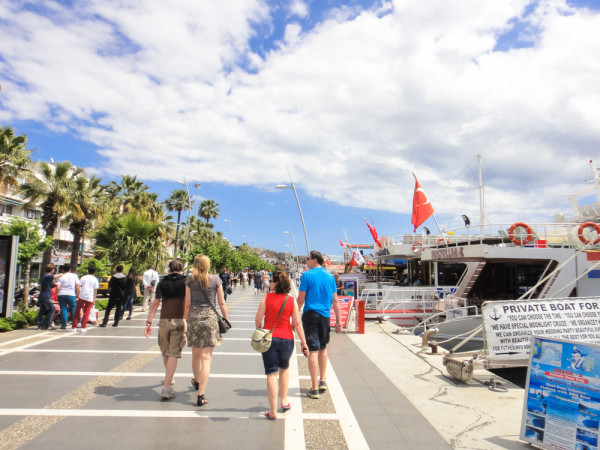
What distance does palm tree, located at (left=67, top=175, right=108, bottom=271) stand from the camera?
23.8 meters

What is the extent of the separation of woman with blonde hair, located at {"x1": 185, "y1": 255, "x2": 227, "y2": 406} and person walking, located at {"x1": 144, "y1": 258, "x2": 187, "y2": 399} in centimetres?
21

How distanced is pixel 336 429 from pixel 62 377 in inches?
159

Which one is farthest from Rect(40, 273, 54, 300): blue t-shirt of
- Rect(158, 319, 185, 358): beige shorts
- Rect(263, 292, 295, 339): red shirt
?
Rect(263, 292, 295, 339): red shirt

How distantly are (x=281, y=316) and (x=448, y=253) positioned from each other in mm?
13176

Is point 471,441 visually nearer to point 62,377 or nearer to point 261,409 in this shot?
point 261,409

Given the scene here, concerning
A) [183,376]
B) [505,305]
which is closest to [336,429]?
[183,376]

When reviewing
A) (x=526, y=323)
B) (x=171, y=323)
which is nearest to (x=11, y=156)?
(x=171, y=323)

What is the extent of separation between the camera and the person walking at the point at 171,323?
16.3ft

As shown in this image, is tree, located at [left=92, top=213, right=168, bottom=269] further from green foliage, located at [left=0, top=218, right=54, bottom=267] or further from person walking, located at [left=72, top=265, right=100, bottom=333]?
person walking, located at [left=72, top=265, right=100, bottom=333]

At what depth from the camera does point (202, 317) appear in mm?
4906

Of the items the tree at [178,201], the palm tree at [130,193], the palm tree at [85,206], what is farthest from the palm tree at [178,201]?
the palm tree at [85,206]

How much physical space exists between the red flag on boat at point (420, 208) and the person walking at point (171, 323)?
59.7ft

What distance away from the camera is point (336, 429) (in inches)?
165

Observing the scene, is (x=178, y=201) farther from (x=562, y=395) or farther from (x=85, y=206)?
(x=562, y=395)
